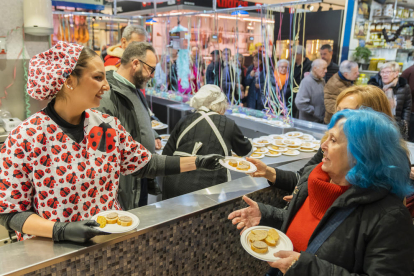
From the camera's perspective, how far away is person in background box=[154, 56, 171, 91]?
6.23 m

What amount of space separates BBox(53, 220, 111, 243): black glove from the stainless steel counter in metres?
0.03

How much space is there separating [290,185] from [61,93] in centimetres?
118

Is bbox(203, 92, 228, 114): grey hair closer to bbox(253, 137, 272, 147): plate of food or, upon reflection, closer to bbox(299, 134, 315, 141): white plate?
bbox(253, 137, 272, 147): plate of food

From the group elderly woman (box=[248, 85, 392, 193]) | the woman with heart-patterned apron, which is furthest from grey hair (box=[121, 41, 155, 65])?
elderly woman (box=[248, 85, 392, 193])

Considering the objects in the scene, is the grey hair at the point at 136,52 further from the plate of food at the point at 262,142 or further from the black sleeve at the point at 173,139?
the plate of food at the point at 262,142

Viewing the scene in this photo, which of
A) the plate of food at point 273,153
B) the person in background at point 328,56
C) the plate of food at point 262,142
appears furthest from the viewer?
the person in background at point 328,56

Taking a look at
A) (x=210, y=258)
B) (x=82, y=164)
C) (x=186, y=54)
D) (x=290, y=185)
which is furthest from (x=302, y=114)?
(x=82, y=164)

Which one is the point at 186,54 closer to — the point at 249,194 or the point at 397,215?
the point at 249,194

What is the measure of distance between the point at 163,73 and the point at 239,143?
4377mm

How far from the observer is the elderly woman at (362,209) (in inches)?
39.0

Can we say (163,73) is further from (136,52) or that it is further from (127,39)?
(136,52)

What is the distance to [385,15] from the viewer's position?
19.7ft

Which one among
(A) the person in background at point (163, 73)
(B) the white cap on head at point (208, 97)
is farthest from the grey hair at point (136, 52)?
(A) the person in background at point (163, 73)

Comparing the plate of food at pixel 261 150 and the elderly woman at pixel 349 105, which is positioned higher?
the elderly woman at pixel 349 105
